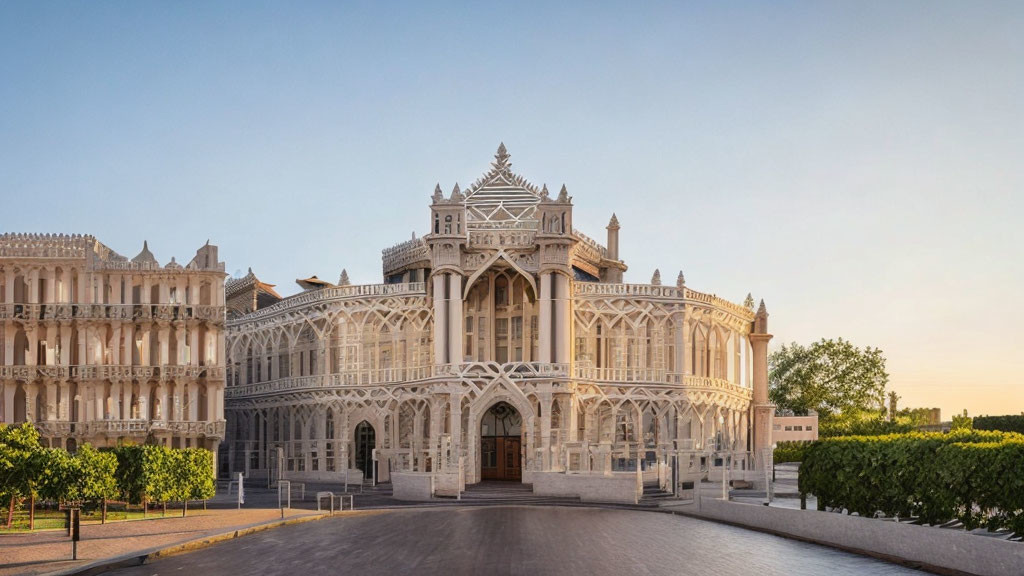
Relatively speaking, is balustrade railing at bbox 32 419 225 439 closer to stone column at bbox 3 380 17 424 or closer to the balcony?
stone column at bbox 3 380 17 424

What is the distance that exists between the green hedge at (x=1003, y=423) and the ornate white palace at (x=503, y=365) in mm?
15741

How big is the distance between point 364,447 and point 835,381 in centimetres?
5284

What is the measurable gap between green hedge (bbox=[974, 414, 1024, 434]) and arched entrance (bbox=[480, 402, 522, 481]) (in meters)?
29.5

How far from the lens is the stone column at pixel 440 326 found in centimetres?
6944

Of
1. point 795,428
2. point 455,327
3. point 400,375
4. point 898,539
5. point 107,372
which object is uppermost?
point 455,327

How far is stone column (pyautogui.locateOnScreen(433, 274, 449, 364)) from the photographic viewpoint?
69.4 metres

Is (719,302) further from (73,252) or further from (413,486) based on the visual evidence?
(73,252)

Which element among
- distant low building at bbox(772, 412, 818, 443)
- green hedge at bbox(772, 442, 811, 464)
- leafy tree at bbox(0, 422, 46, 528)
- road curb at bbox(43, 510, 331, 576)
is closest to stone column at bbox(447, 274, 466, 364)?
road curb at bbox(43, 510, 331, 576)

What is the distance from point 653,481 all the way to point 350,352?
76.7 feet

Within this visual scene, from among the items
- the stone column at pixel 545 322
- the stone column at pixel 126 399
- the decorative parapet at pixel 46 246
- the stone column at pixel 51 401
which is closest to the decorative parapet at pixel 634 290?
the stone column at pixel 545 322

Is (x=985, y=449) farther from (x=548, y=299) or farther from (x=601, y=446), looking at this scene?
(x=548, y=299)

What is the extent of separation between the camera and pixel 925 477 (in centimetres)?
3356

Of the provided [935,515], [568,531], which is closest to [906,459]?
[935,515]

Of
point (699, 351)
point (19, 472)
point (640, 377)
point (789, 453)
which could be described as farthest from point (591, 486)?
point (789, 453)
